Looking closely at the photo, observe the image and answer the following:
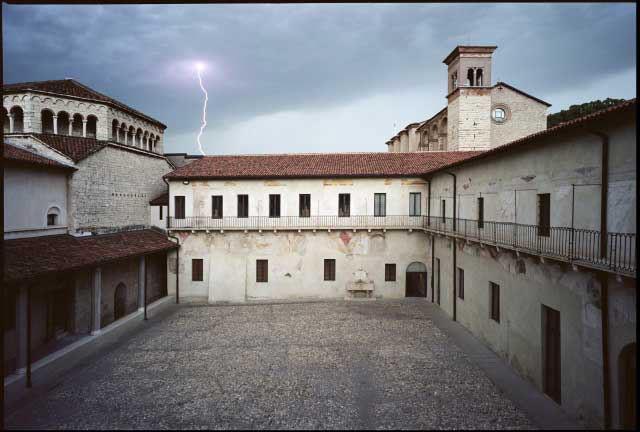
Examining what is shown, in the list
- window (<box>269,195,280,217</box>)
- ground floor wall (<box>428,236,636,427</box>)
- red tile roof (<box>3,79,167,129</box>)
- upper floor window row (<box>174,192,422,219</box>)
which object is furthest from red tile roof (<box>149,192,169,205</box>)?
ground floor wall (<box>428,236,636,427</box>)

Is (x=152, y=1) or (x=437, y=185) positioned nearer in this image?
(x=152, y=1)

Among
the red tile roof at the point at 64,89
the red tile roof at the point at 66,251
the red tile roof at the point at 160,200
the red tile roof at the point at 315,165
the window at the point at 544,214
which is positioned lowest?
the red tile roof at the point at 66,251

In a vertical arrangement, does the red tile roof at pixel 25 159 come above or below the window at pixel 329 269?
above

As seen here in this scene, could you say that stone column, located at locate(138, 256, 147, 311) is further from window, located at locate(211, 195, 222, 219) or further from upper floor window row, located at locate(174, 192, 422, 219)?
window, located at locate(211, 195, 222, 219)

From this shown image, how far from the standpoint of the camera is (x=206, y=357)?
13539 mm

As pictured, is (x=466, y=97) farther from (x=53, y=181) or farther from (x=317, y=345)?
(x=53, y=181)

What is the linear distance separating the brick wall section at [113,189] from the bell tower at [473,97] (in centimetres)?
2221

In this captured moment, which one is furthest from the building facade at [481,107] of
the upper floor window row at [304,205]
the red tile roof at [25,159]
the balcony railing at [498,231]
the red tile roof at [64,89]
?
the red tile roof at [25,159]

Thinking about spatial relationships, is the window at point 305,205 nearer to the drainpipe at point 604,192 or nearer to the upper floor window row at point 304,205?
the upper floor window row at point 304,205

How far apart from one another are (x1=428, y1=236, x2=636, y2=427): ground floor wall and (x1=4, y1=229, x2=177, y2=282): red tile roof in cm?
1575

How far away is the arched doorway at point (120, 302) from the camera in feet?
60.0

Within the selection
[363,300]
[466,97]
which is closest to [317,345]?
[363,300]

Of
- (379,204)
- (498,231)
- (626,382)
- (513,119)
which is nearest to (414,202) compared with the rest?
(379,204)

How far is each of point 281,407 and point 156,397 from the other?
3.66m
